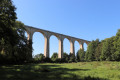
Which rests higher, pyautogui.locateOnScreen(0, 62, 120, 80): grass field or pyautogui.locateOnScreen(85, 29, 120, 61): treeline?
pyautogui.locateOnScreen(85, 29, 120, 61): treeline

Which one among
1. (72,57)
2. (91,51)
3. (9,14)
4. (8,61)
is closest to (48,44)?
(72,57)

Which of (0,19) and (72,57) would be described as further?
(72,57)

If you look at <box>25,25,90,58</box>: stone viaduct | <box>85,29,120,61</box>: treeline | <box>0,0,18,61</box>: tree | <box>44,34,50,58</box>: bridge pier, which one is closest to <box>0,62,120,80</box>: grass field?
<box>0,0,18,61</box>: tree

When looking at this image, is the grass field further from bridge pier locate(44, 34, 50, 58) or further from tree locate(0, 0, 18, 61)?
bridge pier locate(44, 34, 50, 58)

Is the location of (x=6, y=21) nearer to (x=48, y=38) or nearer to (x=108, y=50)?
(x=48, y=38)

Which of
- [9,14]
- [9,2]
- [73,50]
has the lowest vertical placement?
[73,50]

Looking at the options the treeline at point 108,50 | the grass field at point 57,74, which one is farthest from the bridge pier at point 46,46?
the grass field at point 57,74

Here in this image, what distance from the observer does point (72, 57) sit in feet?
159

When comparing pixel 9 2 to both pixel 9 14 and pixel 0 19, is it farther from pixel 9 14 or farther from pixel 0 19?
pixel 0 19

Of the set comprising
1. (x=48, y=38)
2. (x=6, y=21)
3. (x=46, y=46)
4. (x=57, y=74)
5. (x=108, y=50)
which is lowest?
(x=57, y=74)

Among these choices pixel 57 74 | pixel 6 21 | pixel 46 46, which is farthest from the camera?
pixel 46 46

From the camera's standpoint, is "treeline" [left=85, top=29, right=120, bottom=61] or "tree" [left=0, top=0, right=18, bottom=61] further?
"treeline" [left=85, top=29, right=120, bottom=61]

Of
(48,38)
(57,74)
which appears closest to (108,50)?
(48,38)

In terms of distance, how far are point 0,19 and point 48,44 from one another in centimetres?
2958
